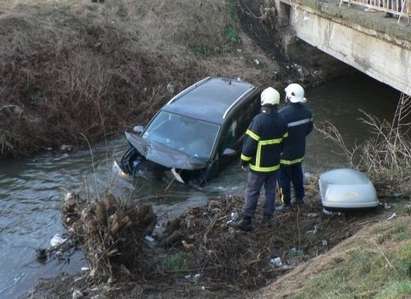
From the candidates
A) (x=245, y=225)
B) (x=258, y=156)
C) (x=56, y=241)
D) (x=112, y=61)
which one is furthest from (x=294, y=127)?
(x=112, y=61)

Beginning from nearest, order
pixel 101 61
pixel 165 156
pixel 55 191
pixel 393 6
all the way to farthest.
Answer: pixel 165 156, pixel 55 191, pixel 393 6, pixel 101 61

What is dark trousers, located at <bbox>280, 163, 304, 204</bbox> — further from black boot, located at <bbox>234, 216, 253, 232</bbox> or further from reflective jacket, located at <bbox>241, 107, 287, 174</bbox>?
black boot, located at <bbox>234, 216, 253, 232</bbox>

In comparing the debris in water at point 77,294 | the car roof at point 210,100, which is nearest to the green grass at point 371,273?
the debris in water at point 77,294

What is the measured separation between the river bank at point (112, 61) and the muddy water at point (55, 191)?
784 mm

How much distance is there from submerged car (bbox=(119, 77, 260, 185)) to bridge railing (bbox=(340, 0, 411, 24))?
352 cm

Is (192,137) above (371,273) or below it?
below

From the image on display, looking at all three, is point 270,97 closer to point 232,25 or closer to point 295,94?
point 295,94

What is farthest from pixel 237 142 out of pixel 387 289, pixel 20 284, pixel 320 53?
pixel 320 53

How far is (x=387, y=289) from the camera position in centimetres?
495

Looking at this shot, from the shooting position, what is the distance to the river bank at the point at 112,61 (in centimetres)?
1370

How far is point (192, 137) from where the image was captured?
10.5 metres

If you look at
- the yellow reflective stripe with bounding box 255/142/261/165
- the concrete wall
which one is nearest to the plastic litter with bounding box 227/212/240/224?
the yellow reflective stripe with bounding box 255/142/261/165

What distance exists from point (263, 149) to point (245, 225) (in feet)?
3.86

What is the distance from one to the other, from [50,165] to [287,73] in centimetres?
901
